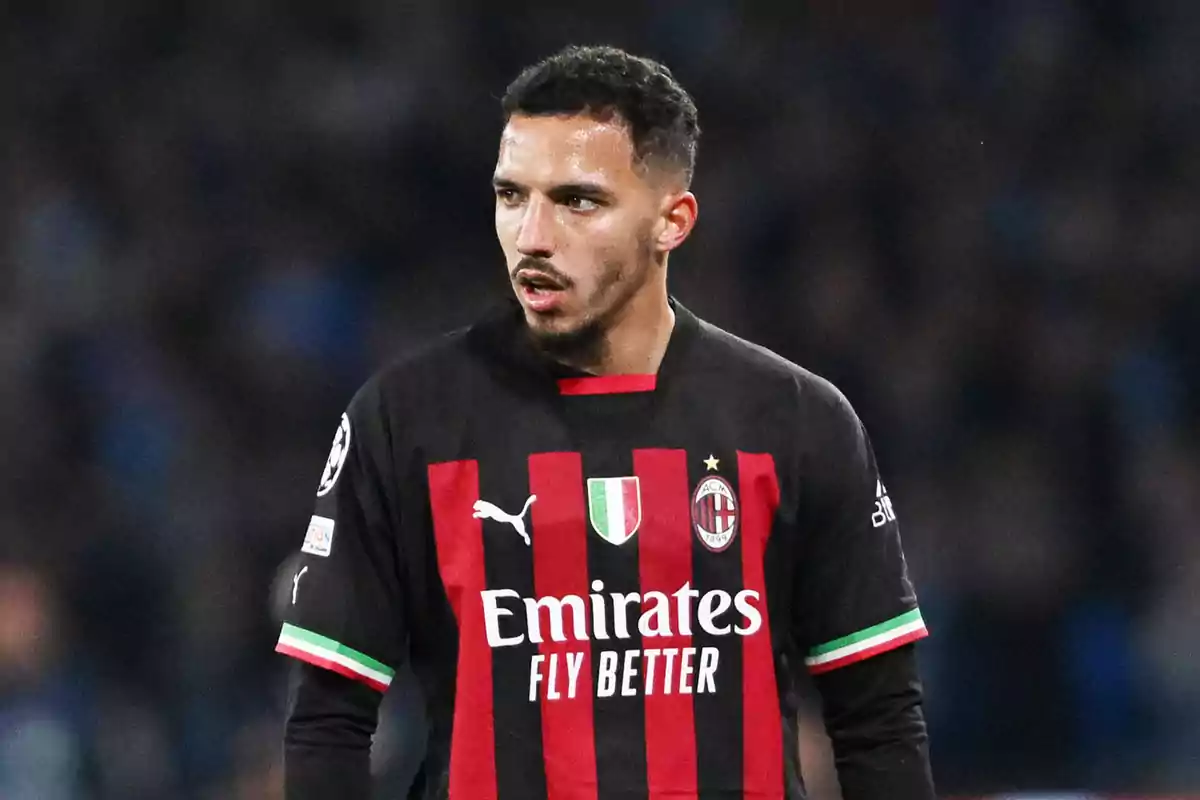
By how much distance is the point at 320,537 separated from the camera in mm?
2012

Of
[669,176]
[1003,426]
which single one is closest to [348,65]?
[1003,426]

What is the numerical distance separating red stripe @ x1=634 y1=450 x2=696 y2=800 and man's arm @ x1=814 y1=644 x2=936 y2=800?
23 centimetres

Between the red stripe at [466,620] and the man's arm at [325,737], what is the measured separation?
0.37 ft

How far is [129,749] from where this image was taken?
3611 mm

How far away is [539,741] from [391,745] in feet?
5.18

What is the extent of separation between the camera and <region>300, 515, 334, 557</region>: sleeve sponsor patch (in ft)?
6.56

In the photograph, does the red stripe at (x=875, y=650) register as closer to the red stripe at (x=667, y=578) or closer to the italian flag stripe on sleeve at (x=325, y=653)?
the red stripe at (x=667, y=578)

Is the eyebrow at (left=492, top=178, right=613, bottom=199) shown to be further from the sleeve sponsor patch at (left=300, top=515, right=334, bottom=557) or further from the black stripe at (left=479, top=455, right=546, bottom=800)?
the sleeve sponsor patch at (left=300, top=515, right=334, bottom=557)

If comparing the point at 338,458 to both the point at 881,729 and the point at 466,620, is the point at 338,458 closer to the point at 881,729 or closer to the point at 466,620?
the point at 466,620

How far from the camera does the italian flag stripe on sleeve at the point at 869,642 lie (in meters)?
2.09

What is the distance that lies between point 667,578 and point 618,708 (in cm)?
17

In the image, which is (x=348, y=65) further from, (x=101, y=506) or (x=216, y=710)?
(x=216, y=710)

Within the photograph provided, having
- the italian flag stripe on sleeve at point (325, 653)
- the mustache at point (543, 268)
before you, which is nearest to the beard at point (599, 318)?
the mustache at point (543, 268)

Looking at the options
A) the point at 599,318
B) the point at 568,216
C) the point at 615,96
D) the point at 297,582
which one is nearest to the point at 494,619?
the point at 297,582
